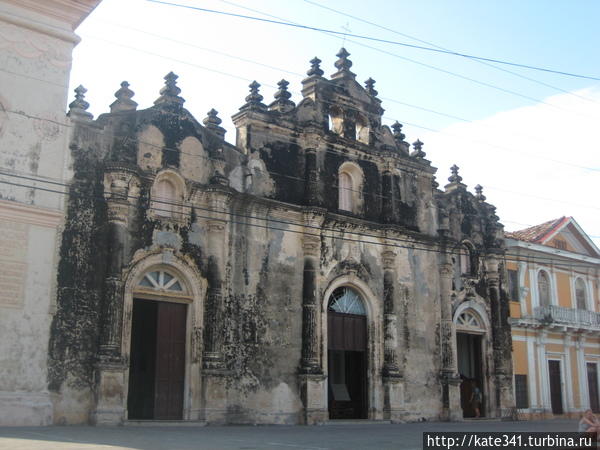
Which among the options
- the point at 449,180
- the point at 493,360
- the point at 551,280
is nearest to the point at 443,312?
the point at 493,360

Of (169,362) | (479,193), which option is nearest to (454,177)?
(479,193)

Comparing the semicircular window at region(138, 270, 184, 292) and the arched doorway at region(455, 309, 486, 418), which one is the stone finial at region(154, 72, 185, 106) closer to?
the semicircular window at region(138, 270, 184, 292)

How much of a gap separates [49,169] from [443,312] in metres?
13.9

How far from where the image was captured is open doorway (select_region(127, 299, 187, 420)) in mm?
18406

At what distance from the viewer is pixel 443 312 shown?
25047mm

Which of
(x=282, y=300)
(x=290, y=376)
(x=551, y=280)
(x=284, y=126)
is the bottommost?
(x=290, y=376)

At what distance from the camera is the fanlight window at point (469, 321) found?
1029 inches

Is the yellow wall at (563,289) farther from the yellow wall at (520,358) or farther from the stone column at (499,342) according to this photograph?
the stone column at (499,342)

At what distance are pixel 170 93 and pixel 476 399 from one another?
588 inches

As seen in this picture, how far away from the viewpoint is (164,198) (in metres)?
19.3

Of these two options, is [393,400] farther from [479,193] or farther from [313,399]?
[479,193]

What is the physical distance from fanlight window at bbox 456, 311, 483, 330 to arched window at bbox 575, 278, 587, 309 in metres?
7.20

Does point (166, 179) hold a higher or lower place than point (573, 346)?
higher

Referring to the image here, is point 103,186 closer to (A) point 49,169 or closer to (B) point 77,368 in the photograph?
(A) point 49,169
